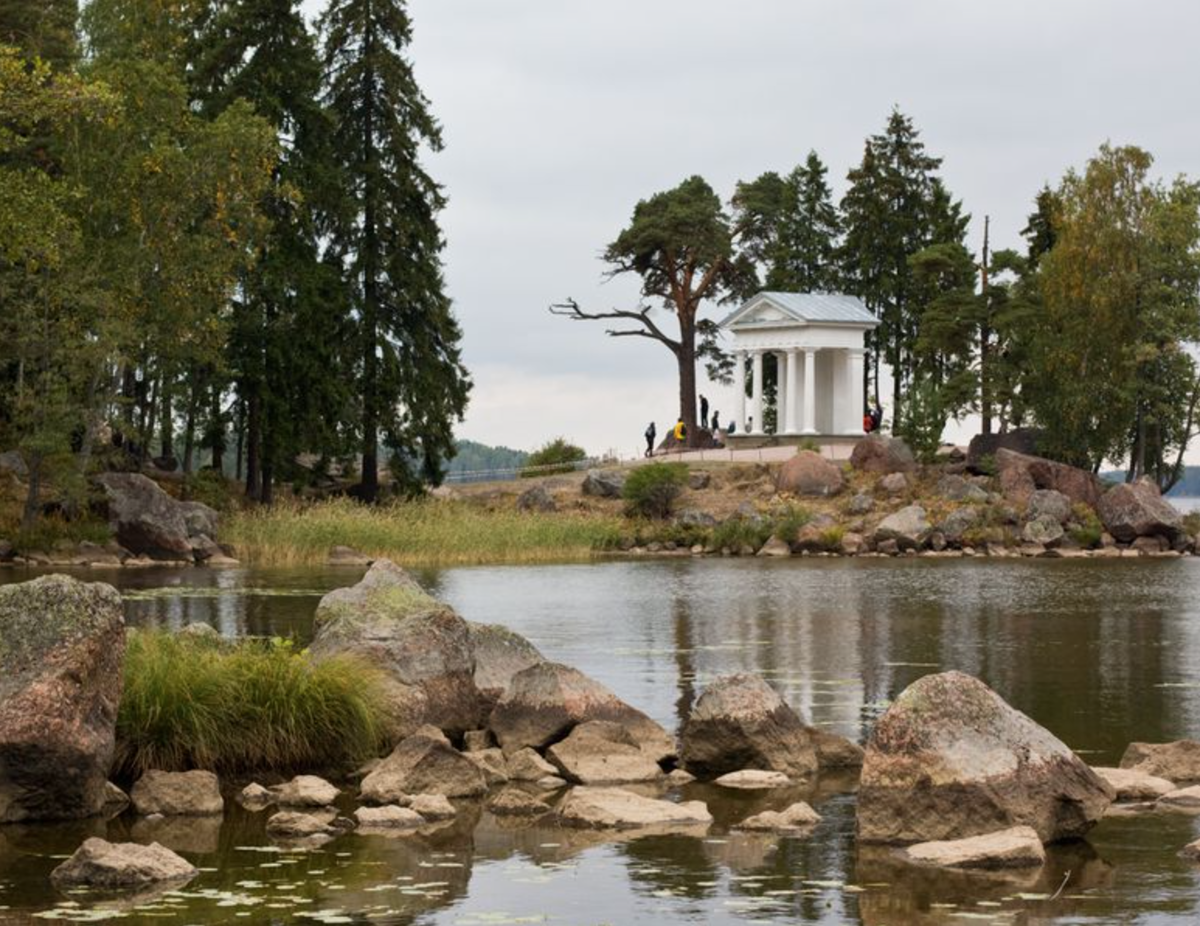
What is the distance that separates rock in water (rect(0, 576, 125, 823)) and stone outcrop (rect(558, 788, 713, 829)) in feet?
11.7

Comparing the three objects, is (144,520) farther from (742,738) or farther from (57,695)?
(57,695)

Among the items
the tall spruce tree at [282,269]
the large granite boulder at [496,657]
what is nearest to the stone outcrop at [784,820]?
the large granite boulder at [496,657]

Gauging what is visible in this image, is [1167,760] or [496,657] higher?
[496,657]

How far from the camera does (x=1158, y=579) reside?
5019cm

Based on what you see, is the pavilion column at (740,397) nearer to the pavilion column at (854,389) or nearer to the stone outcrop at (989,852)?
the pavilion column at (854,389)

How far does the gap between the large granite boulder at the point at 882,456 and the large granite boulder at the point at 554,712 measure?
179 feet

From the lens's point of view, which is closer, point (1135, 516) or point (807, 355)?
point (1135, 516)

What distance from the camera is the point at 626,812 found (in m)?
15.2

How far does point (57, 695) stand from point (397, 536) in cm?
4079

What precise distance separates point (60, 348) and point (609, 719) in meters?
34.5

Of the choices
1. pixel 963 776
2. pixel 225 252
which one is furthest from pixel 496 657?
pixel 225 252

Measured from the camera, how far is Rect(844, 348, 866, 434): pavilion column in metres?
86.6

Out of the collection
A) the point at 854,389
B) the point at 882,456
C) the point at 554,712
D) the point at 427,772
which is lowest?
the point at 427,772

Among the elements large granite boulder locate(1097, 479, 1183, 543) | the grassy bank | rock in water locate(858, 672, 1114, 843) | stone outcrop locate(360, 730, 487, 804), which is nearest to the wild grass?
stone outcrop locate(360, 730, 487, 804)
